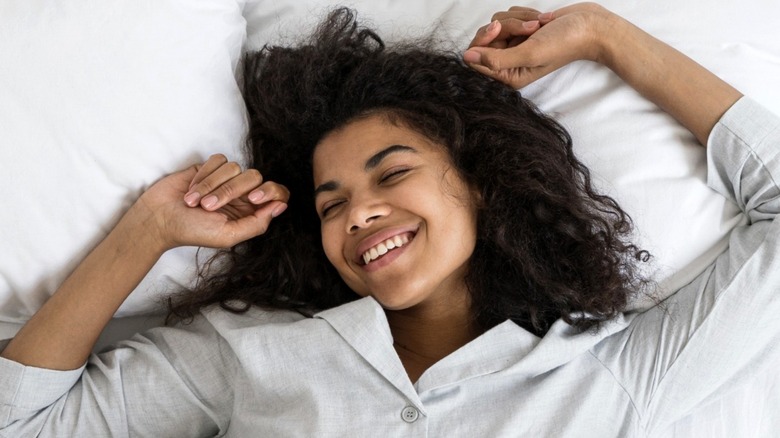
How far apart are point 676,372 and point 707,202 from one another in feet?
1.09

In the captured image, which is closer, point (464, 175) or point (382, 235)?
point (382, 235)

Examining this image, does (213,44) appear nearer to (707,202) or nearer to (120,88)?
(120,88)

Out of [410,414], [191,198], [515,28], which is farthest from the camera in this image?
[515,28]

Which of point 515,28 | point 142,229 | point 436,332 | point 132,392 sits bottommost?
point 436,332

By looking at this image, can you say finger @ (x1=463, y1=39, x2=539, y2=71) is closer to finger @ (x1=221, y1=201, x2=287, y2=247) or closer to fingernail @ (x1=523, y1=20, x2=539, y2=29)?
fingernail @ (x1=523, y1=20, x2=539, y2=29)

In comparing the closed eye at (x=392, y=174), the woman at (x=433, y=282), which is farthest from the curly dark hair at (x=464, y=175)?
the closed eye at (x=392, y=174)

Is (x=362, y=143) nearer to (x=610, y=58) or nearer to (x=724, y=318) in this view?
(x=610, y=58)

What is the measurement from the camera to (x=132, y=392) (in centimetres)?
158

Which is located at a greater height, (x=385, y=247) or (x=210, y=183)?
(x=210, y=183)

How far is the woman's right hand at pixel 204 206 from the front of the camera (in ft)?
5.22

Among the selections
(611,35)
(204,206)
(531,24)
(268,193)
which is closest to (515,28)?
(531,24)

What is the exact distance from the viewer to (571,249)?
165cm

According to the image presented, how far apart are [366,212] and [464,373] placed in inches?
12.9

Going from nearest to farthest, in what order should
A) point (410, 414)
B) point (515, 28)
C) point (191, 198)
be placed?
point (410, 414) → point (191, 198) → point (515, 28)
